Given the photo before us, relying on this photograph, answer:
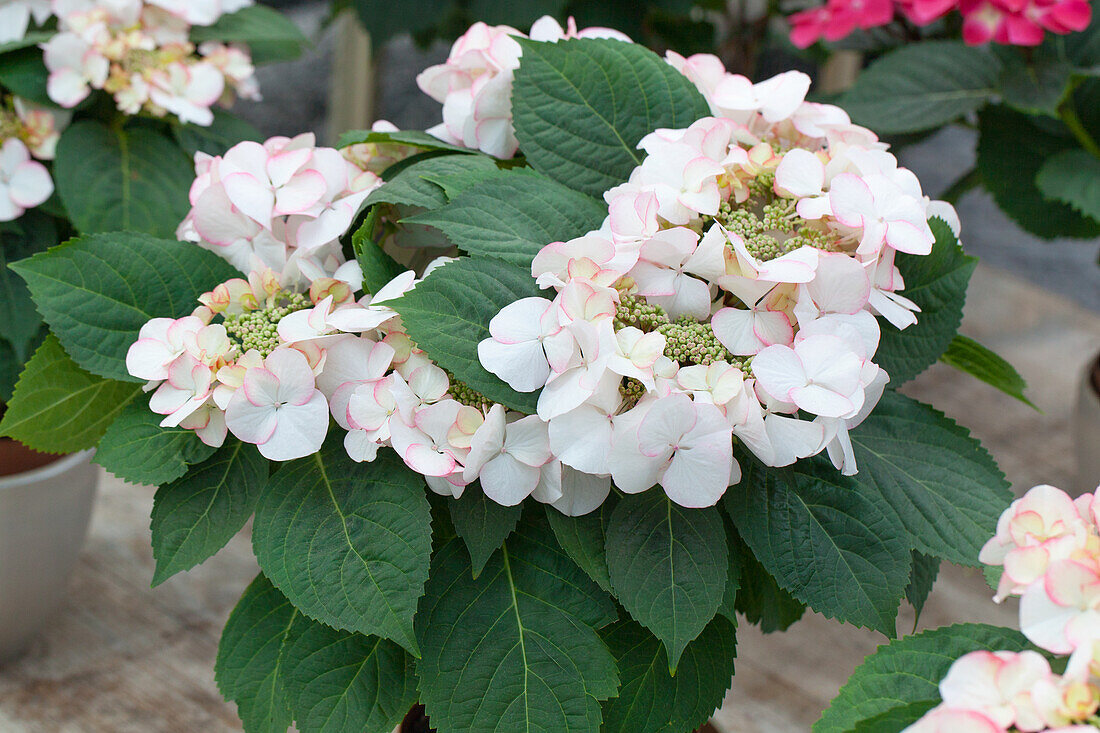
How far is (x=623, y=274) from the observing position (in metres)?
0.42

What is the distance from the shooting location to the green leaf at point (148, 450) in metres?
0.45

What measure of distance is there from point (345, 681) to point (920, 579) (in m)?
0.28

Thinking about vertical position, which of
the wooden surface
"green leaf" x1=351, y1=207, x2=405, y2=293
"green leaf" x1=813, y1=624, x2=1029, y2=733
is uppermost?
"green leaf" x1=351, y1=207, x2=405, y2=293

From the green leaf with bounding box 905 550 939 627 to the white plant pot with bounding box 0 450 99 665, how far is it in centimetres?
64

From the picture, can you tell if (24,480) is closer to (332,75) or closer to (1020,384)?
(1020,384)

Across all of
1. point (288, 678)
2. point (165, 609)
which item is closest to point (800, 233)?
point (288, 678)

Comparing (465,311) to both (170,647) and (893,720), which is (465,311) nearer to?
(893,720)

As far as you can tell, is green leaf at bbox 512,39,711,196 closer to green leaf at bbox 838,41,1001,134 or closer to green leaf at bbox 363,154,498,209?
green leaf at bbox 363,154,498,209

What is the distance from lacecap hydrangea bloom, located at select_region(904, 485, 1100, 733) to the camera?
0.29m

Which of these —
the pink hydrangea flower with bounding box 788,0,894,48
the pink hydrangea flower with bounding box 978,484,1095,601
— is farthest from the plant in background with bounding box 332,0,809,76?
the pink hydrangea flower with bounding box 978,484,1095,601

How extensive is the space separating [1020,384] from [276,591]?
401 mm

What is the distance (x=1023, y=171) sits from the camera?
975 millimetres

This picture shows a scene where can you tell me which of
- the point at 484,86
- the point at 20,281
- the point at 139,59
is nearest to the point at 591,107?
the point at 484,86

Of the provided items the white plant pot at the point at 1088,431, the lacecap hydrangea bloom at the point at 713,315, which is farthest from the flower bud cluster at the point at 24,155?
the white plant pot at the point at 1088,431
